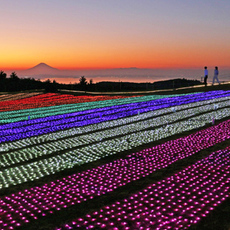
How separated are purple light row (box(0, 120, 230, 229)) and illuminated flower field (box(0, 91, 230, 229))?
0.06 feet

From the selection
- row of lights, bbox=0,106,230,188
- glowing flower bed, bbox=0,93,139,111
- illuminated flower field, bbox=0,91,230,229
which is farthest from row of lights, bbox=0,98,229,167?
glowing flower bed, bbox=0,93,139,111

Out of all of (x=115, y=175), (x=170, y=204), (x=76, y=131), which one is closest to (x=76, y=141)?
(x=76, y=131)

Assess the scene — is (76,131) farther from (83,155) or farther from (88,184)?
(88,184)

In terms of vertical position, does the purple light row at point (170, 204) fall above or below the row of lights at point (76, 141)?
below

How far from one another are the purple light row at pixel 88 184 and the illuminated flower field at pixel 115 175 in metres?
0.02

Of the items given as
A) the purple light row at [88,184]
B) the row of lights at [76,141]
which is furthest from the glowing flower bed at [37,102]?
the purple light row at [88,184]

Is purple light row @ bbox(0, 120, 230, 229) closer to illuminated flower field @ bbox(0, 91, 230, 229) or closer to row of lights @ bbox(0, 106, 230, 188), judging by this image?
illuminated flower field @ bbox(0, 91, 230, 229)

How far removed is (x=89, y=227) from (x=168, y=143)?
6345 mm

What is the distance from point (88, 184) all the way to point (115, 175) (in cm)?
83

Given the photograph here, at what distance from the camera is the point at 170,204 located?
611 centimetres

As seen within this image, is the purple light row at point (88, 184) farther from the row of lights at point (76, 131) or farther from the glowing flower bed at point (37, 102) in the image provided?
the glowing flower bed at point (37, 102)

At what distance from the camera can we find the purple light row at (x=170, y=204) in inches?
211

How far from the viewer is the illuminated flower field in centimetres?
569

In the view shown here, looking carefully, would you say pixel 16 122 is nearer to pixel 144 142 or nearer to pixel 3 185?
pixel 144 142
